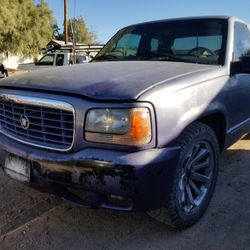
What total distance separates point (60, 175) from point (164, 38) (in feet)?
7.07

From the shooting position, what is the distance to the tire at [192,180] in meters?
2.87

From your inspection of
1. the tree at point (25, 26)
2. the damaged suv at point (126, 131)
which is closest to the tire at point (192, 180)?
the damaged suv at point (126, 131)

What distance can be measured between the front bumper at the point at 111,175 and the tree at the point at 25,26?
28250 mm

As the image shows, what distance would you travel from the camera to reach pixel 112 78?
115 inches

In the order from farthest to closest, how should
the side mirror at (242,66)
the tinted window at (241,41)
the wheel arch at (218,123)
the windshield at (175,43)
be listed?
the tinted window at (241,41) → the windshield at (175,43) → the side mirror at (242,66) → the wheel arch at (218,123)

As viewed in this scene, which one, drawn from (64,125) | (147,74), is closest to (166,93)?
(147,74)

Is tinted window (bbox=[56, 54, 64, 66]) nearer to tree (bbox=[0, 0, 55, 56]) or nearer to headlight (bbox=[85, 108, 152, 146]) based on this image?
tree (bbox=[0, 0, 55, 56])

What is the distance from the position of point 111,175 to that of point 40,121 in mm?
725

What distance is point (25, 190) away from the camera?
12.8 feet

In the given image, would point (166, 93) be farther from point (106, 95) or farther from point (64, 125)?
point (64, 125)

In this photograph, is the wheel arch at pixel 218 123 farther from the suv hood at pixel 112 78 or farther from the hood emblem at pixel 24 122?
the hood emblem at pixel 24 122

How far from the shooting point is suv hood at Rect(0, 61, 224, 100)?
8.72ft

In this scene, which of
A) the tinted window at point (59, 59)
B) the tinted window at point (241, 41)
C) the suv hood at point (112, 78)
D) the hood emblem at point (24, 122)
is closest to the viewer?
the suv hood at point (112, 78)

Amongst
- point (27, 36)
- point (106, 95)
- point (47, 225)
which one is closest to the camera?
point (106, 95)
